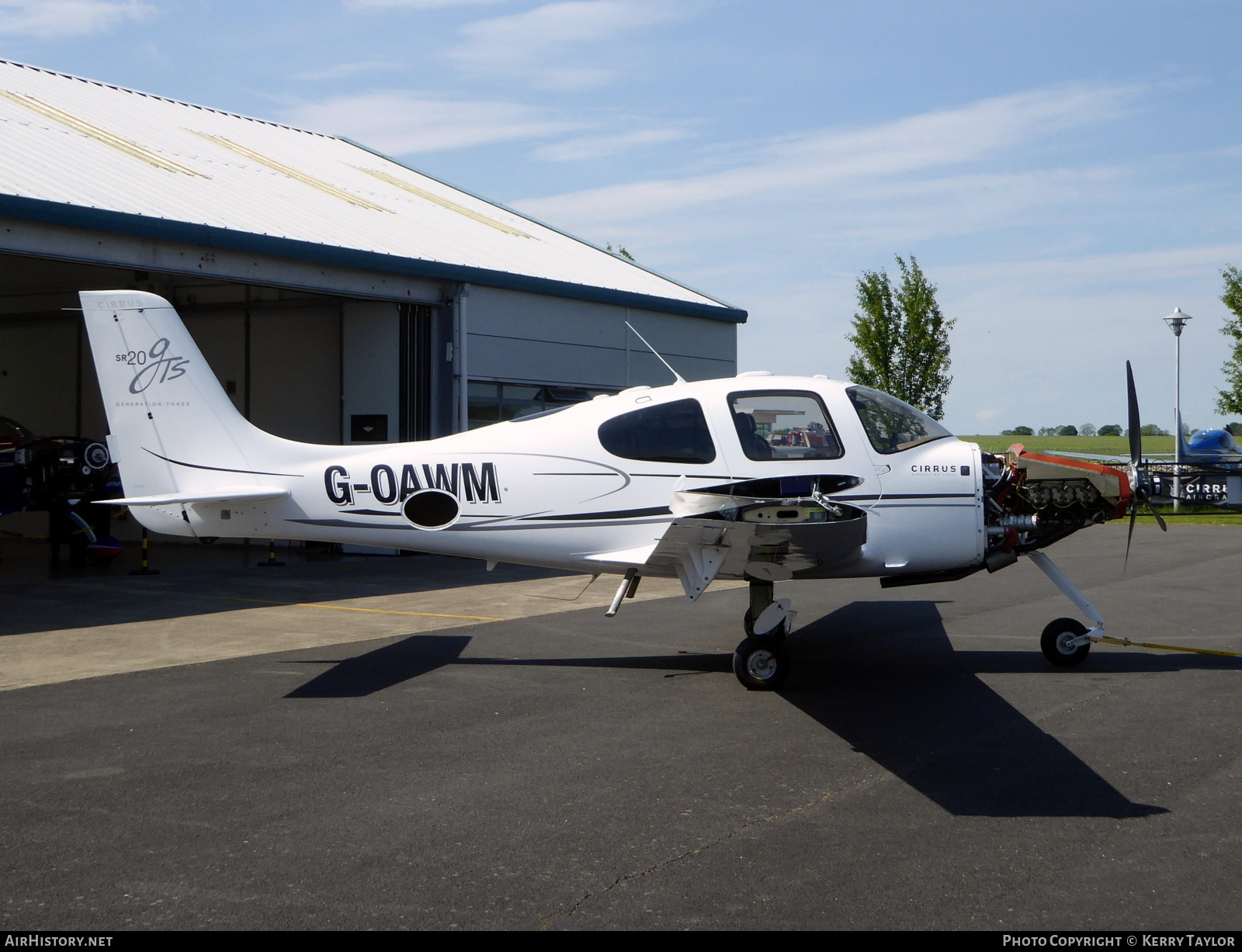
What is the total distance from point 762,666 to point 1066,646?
2.61 meters

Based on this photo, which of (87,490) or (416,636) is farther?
(87,490)

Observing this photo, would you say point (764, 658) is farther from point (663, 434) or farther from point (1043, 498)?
point (1043, 498)

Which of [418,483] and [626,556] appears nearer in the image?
[626,556]

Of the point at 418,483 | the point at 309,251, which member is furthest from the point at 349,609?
the point at 309,251

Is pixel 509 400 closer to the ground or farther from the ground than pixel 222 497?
farther from the ground

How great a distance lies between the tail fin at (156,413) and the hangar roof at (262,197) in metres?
3.99

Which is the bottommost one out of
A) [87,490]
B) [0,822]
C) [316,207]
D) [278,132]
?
[0,822]

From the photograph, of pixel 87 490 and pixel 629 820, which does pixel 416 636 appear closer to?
pixel 629 820

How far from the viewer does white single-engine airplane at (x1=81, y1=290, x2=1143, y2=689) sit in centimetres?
812

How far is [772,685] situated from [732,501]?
1.93 metres

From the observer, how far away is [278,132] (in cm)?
2284

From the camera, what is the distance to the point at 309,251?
14.6 metres

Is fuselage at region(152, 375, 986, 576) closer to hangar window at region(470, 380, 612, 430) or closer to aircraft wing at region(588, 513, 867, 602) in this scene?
aircraft wing at region(588, 513, 867, 602)

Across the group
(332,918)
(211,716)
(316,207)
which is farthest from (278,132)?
(332,918)
